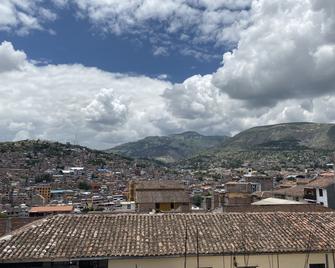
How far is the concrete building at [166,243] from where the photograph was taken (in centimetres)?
1603

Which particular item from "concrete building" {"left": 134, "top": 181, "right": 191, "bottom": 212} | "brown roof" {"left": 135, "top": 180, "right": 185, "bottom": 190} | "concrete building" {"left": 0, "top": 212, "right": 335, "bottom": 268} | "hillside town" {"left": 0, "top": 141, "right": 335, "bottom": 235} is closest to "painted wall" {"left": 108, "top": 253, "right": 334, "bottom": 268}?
"concrete building" {"left": 0, "top": 212, "right": 335, "bottom": 268}

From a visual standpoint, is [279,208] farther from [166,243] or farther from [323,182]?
[323,182]

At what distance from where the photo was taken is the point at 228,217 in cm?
1948

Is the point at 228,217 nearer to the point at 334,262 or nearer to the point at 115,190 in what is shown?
the point at 334,262

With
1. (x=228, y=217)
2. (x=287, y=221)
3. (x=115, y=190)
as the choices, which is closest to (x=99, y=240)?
(x=228, y=217)

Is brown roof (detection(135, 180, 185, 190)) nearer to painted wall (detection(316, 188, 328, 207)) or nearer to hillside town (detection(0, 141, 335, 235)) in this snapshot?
hillside town (detection(0, 141, 335, 235))

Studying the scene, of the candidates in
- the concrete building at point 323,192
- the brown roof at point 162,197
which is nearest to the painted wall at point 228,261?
the brown roof at point 162,197

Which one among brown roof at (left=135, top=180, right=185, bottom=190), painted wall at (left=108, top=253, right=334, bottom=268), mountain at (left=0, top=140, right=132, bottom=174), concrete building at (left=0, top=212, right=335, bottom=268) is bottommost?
painted wall at (left=108, top=253, right=334, bottom=268)

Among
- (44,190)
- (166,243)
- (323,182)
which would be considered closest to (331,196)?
(323,182)

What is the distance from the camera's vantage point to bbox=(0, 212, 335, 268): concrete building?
16.0 meters

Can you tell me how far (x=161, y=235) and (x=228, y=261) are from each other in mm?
2869

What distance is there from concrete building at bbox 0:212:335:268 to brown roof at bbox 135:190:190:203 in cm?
3327

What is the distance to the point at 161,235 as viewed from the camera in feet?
57.4

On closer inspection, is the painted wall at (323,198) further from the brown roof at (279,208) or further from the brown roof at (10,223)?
the brown roof at (10,223)
